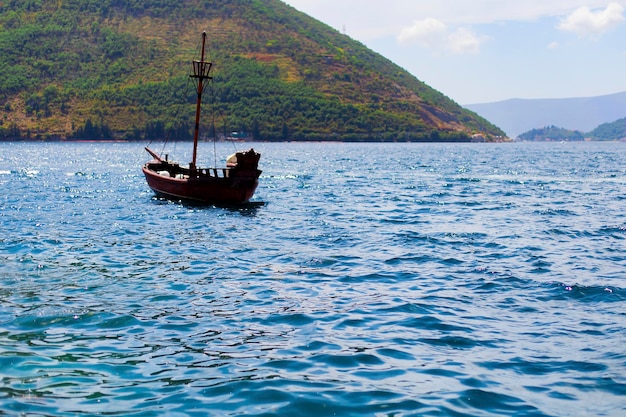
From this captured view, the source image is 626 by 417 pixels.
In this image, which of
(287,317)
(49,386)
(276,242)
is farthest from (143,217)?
(49,386)

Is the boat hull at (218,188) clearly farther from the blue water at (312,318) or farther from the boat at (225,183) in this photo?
the blue water at (312,318)

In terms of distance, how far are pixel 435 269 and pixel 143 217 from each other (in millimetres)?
16046

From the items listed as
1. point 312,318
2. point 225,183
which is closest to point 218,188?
point 225,183

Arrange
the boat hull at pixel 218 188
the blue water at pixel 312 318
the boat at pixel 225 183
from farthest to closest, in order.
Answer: the boat hull at pixel 218 188 → the boat at pixel 225 183 → the blue water at pixel 312 318

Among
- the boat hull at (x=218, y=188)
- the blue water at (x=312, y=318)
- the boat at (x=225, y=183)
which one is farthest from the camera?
the boat hull at (x=218, y=188)

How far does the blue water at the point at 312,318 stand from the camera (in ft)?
28.4

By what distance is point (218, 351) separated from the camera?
408 inches

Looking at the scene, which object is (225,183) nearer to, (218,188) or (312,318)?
(218,188)

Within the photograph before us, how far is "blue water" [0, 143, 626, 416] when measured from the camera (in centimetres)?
865

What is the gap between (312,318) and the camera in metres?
12.5

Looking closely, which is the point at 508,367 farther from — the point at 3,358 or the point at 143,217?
the point at 143,217

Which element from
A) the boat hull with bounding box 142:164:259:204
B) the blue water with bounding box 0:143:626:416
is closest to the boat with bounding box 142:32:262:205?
the boat hull with bounding box 142:164:259:204

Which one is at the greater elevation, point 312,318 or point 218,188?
point 218,188

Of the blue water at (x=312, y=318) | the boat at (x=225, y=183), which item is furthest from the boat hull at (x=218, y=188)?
the blue water at (x=312, y=318)
